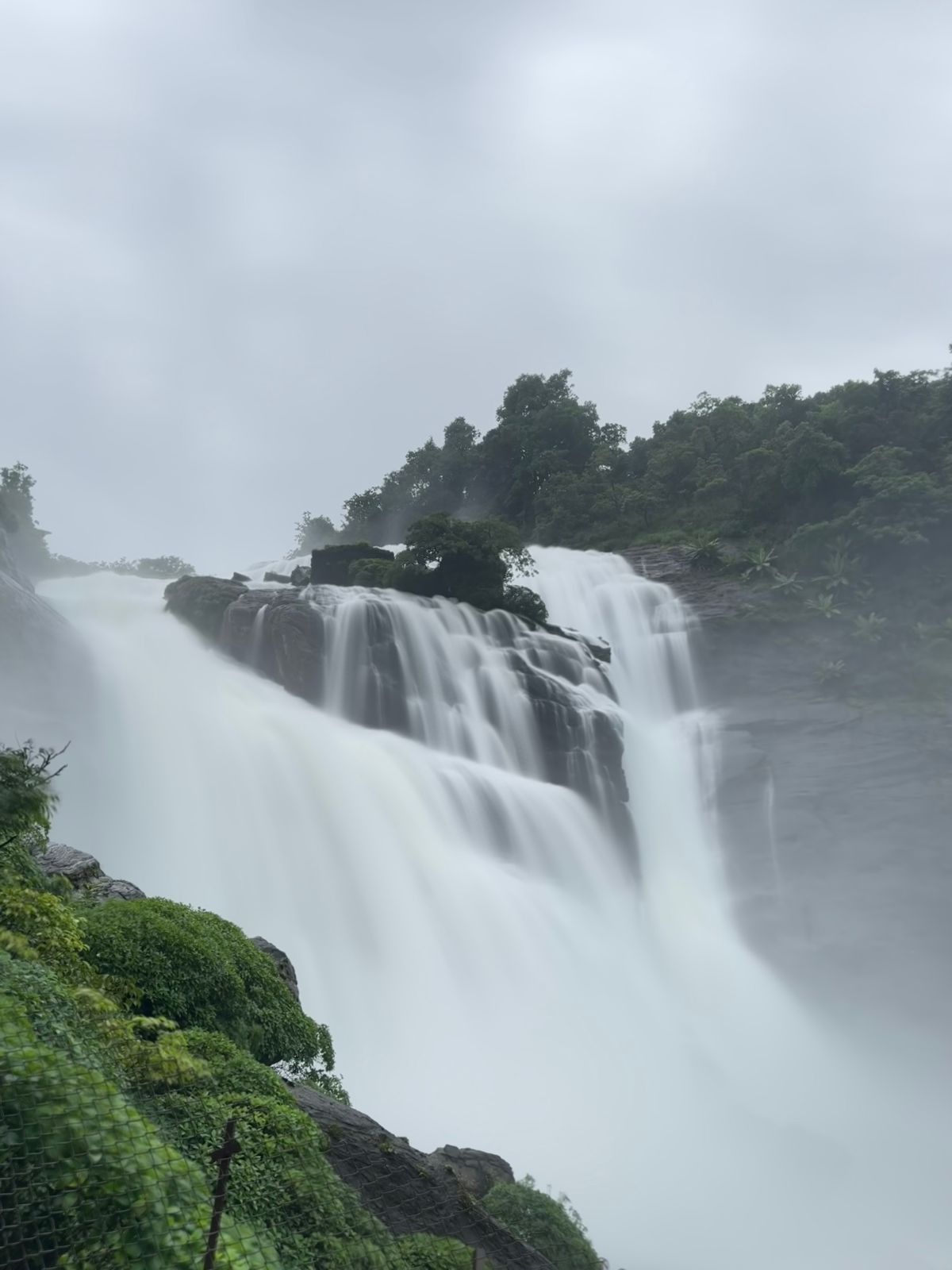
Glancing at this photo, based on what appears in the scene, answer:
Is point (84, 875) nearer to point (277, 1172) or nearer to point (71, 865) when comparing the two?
point (71, 865)

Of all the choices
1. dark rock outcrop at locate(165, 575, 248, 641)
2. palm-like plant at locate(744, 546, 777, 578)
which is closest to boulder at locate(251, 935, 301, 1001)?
dark rock outcrop at locate(165, 575, 248, 641)

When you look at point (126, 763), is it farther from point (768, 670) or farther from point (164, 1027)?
point (768, 670)

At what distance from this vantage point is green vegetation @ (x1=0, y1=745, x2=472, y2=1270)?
16.0 ft

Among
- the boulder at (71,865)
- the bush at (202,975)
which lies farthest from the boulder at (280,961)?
the boulder at (71,865)

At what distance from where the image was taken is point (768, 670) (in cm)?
3394

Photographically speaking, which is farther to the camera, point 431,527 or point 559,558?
point 559,558

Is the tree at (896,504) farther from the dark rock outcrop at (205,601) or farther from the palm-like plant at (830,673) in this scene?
the dark rock outcrop at (205,601)

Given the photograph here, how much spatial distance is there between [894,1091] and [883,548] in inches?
873

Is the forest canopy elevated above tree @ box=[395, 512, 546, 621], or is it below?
above

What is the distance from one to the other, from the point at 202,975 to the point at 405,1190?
2684mm

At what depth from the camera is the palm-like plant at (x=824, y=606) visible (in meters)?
35.3

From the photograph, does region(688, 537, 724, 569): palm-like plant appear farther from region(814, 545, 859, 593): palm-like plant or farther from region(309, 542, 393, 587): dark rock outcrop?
region(309, 542, 393, 587): dark rock outcrop

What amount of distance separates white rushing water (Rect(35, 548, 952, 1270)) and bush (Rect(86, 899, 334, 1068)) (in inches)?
154

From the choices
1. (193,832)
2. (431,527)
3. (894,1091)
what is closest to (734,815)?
(894,1091)
